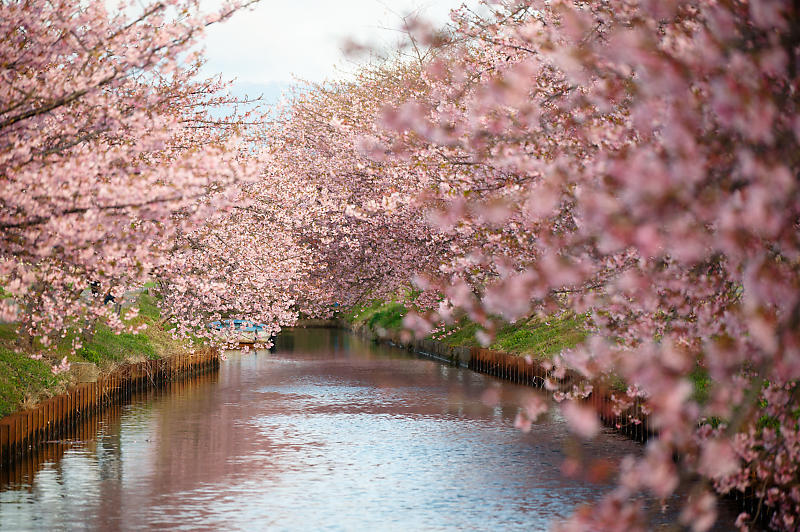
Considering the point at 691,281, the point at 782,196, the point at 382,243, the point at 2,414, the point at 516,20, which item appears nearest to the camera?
the point at 782,196

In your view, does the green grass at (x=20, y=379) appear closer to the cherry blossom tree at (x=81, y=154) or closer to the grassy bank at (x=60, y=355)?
the grassy bank at (x=60, y=355)

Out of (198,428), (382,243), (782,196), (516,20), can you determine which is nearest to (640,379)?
(782,196)

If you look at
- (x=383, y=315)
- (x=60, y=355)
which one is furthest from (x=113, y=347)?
(x=383, y=315)

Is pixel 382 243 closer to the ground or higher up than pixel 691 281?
higher up

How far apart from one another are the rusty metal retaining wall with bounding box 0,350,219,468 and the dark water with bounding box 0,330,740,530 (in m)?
0.41

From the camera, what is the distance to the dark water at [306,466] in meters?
17.1

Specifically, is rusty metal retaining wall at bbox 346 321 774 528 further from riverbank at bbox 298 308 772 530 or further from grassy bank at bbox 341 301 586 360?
grassy bank at bbox 341 301 586 360

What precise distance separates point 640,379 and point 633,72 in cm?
1026

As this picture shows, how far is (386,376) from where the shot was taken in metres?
42.9

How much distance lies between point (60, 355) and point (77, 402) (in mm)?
2563

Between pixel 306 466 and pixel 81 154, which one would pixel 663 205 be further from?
pixel 306 466

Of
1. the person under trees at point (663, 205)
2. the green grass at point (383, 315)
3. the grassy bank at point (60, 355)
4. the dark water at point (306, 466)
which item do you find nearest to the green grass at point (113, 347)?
the grassy bank at point (60, 355)

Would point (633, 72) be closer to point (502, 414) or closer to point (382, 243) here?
point (502, 414)

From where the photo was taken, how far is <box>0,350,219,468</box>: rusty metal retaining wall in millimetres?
21531
